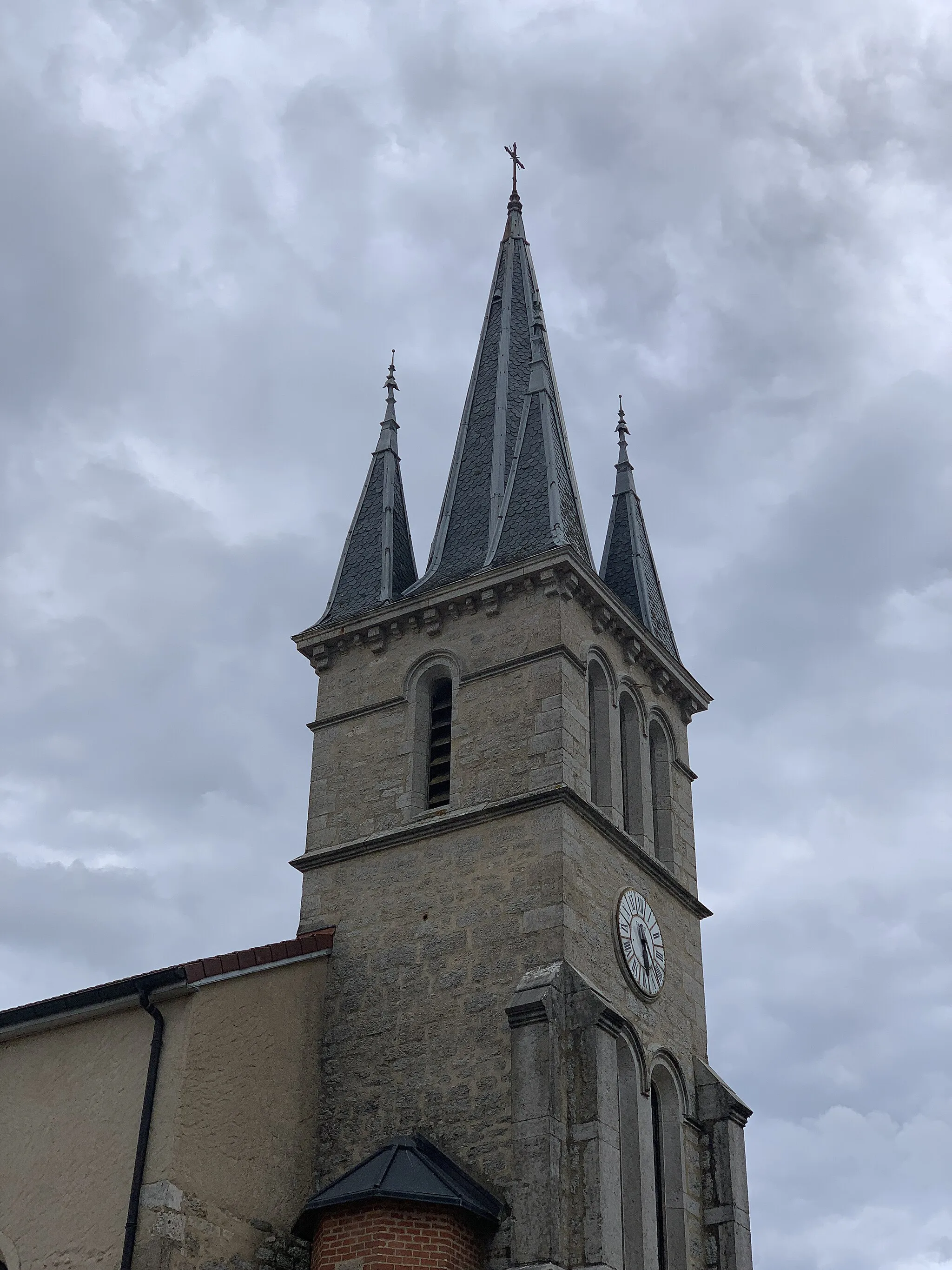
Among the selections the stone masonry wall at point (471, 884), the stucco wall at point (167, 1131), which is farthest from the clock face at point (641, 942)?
the stucco wall at point (167, 1131)

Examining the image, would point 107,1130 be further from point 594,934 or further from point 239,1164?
point 594,934

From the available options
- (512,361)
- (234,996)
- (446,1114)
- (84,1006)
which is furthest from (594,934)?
(512,361)

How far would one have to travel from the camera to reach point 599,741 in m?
22.4

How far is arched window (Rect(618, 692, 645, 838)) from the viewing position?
74.3 feet

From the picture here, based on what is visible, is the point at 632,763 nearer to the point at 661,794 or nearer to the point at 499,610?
the point at 661,794

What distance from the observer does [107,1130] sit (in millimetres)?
17375

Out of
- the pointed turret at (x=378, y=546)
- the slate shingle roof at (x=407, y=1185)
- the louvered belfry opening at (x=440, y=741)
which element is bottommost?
the slate shingle roof at (x=407, y=1185)

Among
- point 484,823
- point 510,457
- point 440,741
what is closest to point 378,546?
point 510,457

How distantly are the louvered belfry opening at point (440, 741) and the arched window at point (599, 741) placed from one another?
6.51 ft

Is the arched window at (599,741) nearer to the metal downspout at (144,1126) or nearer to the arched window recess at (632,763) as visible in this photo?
the arched window recess at (632,763)

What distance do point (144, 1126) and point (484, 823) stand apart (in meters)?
5.87

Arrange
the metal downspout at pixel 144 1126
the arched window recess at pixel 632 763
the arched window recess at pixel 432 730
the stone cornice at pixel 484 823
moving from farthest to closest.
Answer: the arched window recess at pixel 632 763 → the arched window recess at pixel 432 730 → the stone cornice at pixel 484 823 → the metal downspout at pixel 144 1126

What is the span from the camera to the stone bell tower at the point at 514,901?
17594 mm

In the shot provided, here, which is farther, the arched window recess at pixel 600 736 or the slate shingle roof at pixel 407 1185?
the arched window recess at pixel 600 736
